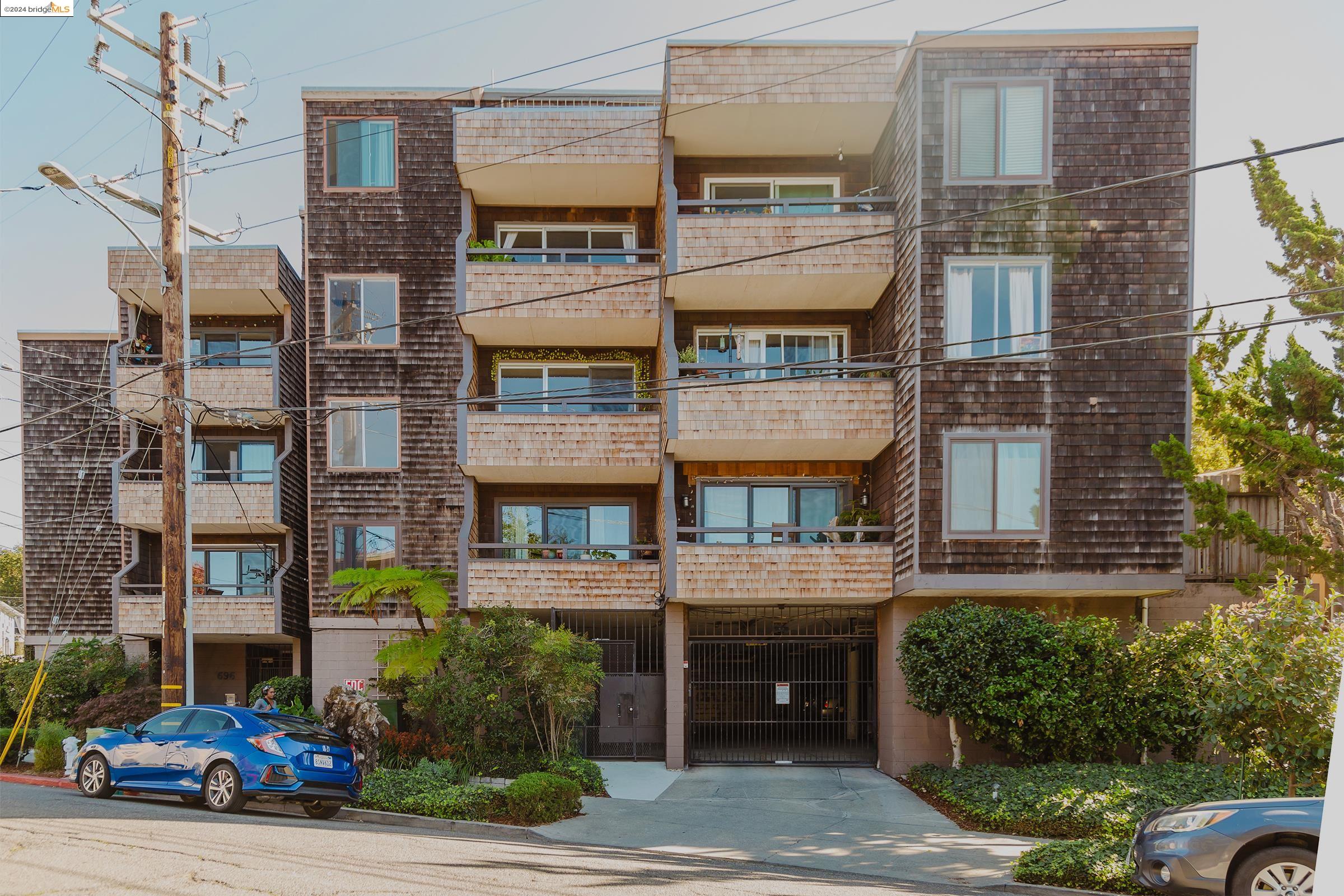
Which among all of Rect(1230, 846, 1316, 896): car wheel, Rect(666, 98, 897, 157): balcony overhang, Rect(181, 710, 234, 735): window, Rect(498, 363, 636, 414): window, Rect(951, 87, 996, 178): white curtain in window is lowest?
Rect(181, 710, 234, 735): window

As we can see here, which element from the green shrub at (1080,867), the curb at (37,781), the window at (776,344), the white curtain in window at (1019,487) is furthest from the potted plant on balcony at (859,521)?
the curb at (37,781)

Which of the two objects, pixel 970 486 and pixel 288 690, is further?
pixel 288 690

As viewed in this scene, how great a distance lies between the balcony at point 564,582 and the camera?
18.5m

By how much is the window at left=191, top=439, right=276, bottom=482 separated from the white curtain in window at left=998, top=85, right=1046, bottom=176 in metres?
16.6

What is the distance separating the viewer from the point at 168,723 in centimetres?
1324

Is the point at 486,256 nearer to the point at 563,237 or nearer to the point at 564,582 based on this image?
the point at 563,237

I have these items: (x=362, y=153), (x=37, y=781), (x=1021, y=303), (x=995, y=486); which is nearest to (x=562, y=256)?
(x=362, y=153)

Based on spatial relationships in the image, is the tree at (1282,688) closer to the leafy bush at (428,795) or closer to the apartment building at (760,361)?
the apartment building at (760,361)

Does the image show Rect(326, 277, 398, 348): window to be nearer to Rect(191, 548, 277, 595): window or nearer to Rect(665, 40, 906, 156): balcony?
Rect(191, 548, 277, 595): window

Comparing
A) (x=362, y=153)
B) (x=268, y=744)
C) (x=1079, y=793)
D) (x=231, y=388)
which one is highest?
(x=362, y=153)

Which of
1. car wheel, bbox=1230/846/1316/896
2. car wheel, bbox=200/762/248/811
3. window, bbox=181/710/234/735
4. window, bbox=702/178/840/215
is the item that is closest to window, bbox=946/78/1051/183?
window, bbox=702/178/840/215

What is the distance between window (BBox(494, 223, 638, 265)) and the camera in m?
21.4

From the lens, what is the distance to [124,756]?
43.8 feet

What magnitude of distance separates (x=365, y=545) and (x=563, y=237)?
25.2ft
